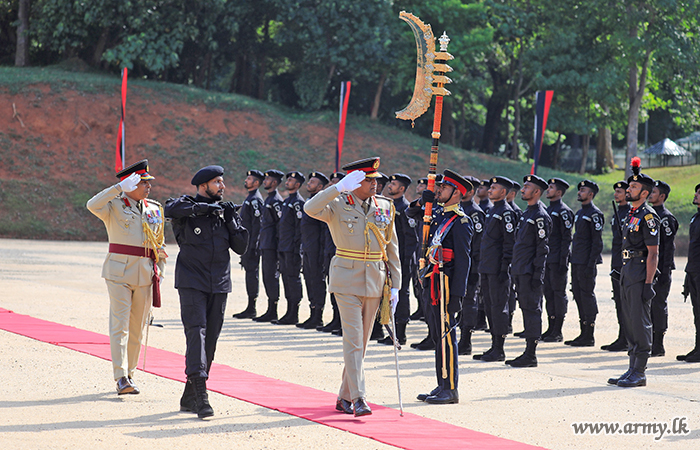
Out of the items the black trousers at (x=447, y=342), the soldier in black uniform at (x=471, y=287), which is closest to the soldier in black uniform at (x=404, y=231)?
the soldier in black uniform at (x=471, y=287)

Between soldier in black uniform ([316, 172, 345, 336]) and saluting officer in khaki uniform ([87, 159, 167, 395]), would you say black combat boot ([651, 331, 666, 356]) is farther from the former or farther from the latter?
saluting officer in khaki uniform ([87, 159, 167, 395])

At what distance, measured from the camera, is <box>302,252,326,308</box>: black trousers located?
480 inches

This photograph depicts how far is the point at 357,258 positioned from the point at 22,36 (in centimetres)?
3535

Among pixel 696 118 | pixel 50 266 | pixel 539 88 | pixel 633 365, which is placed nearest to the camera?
pixel 633 365

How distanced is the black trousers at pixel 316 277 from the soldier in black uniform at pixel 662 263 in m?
4.75

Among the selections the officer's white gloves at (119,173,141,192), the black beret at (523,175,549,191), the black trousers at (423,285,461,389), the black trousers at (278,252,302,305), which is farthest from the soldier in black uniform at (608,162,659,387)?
the black trousers at (278,252,302,305)

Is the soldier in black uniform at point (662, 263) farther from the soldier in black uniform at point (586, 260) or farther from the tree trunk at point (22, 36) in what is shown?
the tree trunk at point (22, 36)

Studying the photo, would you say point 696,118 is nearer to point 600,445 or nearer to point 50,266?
point 50,266

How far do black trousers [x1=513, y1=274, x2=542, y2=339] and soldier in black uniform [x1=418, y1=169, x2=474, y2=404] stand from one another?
2.26m

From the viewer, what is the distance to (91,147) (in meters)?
33.1

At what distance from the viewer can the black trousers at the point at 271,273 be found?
12.8 metres

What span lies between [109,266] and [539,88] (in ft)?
116

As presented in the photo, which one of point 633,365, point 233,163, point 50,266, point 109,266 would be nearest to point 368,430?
point 109,266

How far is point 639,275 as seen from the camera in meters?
8.50
